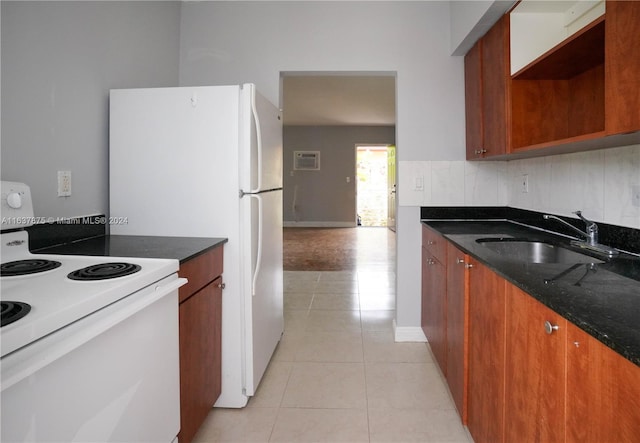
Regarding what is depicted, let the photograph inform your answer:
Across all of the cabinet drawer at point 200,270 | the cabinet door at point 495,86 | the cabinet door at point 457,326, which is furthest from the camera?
the cabinet door at point 495,86

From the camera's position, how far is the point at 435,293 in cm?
231

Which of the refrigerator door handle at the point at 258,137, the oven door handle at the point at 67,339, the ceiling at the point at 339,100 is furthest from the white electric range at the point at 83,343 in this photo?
the ceiling at the point at 339,100

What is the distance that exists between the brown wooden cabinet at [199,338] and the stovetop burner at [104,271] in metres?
0.22

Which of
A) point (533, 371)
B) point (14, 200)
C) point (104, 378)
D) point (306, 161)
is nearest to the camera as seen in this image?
point (104, 378)

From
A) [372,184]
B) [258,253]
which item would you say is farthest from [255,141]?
[372,184]

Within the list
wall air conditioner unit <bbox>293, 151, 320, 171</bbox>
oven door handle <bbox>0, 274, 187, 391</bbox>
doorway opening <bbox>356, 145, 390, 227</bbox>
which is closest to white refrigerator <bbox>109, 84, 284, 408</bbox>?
oven door handle <bbox>0, 274, 187, 391</bbox>

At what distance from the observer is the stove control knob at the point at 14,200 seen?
135cm

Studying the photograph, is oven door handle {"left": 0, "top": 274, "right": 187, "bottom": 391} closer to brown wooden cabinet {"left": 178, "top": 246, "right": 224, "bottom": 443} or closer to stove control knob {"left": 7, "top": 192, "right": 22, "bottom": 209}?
brown wooden cabinet {"left": 178, "top": 246, "right": 224, "bottom": 443}

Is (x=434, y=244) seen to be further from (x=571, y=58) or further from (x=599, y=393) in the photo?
(x=599, y=393)

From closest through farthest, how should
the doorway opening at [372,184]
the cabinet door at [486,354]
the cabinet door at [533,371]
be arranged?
1. the cabinet door at [533,371]
2. the cabinet door at [486,354]
3. the doorway opening at [372,184]

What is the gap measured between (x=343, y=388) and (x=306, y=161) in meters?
7.97

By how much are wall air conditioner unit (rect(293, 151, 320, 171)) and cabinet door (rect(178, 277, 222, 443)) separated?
806 centimetres

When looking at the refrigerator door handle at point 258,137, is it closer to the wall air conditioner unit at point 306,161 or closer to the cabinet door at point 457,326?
the cabinet door at point 457,326

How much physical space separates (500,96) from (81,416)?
7.25 ft
